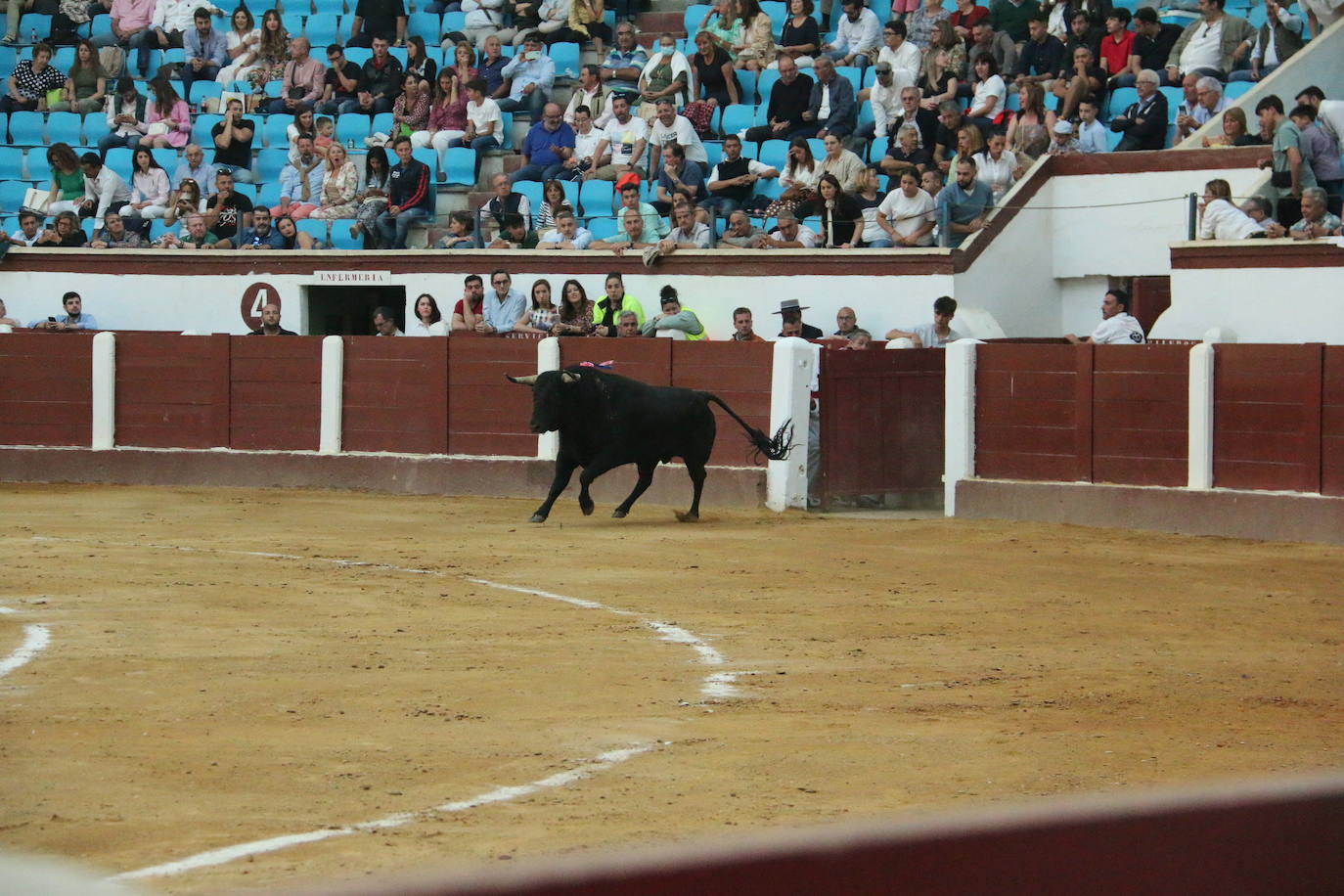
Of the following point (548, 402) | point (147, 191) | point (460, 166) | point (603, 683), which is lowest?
point (603, 683)

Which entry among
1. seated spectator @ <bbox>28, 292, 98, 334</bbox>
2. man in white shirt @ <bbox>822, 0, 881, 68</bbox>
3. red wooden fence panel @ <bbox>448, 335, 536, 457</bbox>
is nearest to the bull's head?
A: red wooden fence panel @ <bbox>448, 335, 536, 457</bbox>

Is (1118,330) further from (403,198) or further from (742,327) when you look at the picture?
(403,198)

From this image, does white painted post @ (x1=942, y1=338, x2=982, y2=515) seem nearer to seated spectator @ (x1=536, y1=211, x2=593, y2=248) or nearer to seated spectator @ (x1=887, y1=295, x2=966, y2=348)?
seated spectator @ (x1=887, y1=295, x2=966, y2=348)

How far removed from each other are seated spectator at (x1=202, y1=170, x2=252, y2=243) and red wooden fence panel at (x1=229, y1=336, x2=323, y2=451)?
2.39 m

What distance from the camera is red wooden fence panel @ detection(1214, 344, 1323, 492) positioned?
12414 mm

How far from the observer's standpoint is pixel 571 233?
16859mm

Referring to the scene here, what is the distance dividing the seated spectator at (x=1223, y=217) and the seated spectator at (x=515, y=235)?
19.2 ft

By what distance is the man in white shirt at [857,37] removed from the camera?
17.6 meters

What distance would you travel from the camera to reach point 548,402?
12414mm

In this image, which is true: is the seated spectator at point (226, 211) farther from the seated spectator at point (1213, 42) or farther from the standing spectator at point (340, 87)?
the seated spectator at point (1213, 42)

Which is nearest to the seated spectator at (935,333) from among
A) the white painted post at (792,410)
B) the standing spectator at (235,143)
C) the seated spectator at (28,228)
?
Answer: the white painted post at (792,410)

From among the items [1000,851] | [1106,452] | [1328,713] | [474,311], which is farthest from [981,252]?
[1000,851]

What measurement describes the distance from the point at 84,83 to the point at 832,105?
884 centimetres

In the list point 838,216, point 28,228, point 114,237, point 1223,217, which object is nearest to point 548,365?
point 838,216
